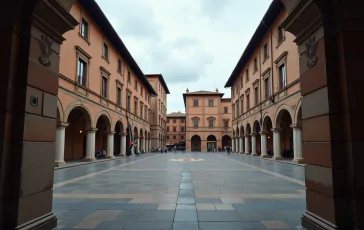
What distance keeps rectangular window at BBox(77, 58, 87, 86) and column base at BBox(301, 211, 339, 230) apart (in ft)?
54.6

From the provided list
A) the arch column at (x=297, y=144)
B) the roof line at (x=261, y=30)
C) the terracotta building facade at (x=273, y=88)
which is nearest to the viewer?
the arch column at (x=297, y=144)

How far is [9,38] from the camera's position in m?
3.54

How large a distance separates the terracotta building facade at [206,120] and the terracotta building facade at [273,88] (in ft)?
62.0

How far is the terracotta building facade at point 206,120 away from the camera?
54062 mm

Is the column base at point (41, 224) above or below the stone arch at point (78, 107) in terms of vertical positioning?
below

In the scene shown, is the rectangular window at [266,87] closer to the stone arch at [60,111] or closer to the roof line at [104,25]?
the roof line at [104,25]

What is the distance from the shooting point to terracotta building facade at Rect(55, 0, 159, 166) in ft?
50.2

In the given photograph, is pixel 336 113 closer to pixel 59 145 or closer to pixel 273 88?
pixel 59 145

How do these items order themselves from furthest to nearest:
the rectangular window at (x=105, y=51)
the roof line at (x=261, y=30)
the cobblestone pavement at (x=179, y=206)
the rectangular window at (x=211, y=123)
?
the rectangular window at (x=211, y=123), the rectangular window at (x=105, y=51), the roof line at (x=261, y=30), the cobblestone pavement at (x=179, y=206)

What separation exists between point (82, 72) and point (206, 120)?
38996 millimetres

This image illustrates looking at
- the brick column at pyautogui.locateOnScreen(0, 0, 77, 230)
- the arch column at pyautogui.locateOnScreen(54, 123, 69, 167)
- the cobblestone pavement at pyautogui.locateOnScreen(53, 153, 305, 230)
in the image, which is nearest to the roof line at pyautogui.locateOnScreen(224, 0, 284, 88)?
the cobblestone pavement at pyautogui.locateOnScreen(53, 153, 305, 230)

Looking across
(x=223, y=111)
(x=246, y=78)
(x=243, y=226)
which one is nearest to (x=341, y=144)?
(x=243, y=226)

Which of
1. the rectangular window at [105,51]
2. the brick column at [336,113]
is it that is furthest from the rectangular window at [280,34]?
the brick column at [336,113]

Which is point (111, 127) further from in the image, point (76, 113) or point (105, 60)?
point (105, 60)
